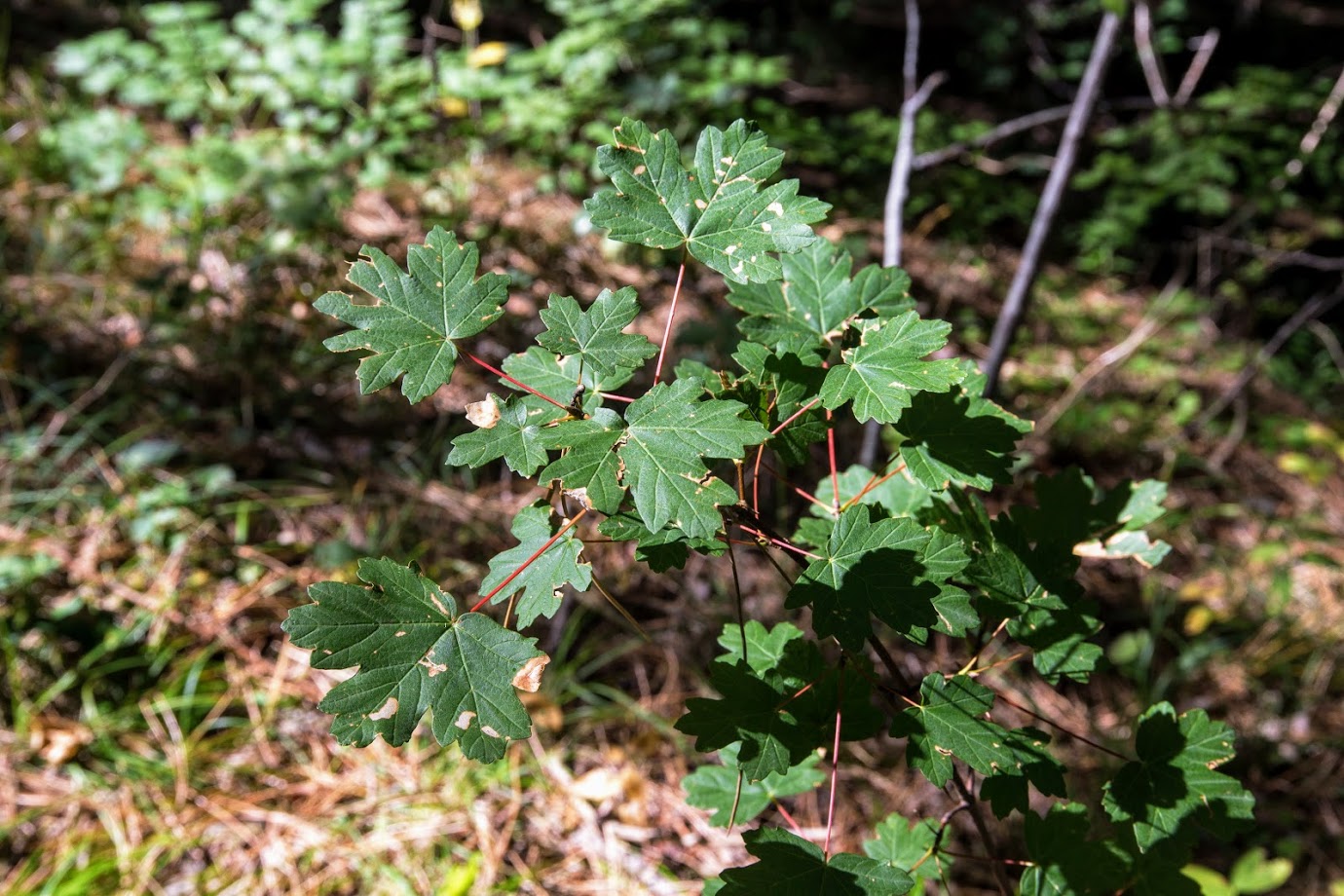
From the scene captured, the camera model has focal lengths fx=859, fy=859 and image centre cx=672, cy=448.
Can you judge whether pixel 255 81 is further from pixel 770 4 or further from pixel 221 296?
pixel 770 4

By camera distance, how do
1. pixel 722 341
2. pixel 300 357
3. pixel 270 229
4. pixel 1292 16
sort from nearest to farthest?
pixel 722 341 < pixel 300 357 < pixel 270 229 < pixel 1292 16

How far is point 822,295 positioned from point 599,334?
1.02ft

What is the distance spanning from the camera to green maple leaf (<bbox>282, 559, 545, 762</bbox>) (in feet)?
2.43

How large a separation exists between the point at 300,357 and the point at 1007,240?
390cm

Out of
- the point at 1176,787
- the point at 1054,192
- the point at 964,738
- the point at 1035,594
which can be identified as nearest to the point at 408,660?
the point at 964,738

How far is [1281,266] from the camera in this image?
4.73m

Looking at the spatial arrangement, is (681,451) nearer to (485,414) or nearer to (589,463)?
(589,463)

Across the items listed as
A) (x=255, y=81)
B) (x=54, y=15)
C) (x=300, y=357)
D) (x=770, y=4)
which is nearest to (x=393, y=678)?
(x=300, y=357)

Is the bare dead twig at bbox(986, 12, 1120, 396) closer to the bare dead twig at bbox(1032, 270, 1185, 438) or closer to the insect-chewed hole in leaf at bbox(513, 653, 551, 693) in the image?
the bare dead twig at bbox(1032, 270, 1185, 438)

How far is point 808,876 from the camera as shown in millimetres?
850

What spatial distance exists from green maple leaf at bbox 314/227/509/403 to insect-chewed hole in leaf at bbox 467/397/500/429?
5 centimetres

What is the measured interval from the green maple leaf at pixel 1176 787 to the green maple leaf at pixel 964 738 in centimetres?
11

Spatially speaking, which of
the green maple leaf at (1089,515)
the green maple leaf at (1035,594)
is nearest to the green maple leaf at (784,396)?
the green maple leaf at (1035,594)

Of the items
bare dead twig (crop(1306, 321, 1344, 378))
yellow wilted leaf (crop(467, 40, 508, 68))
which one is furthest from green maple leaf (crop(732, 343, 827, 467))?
bare dead twig (crop(1306, 321, 1344, 378))
